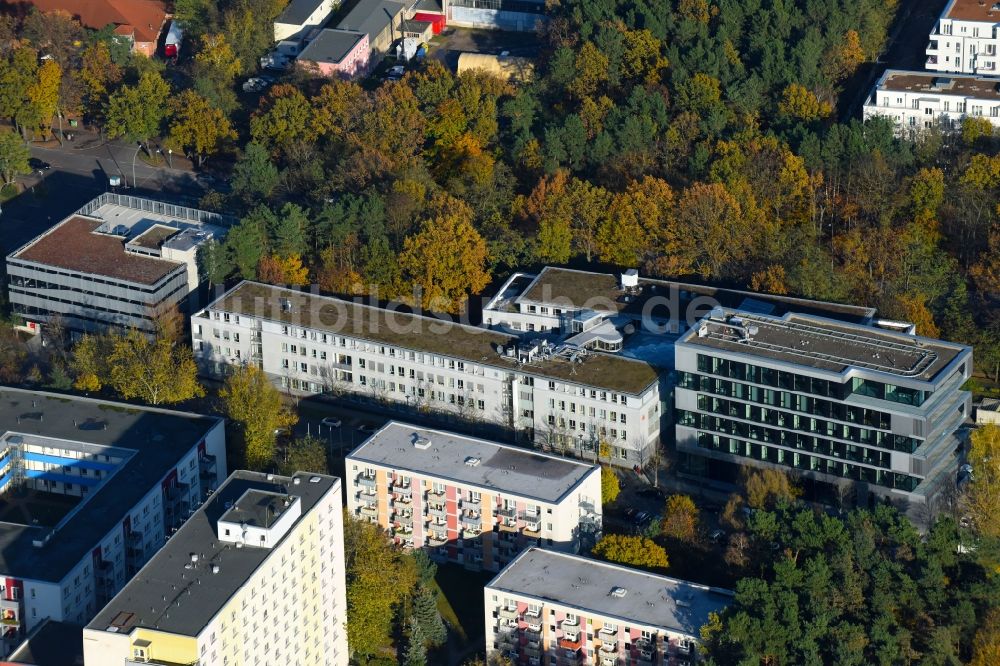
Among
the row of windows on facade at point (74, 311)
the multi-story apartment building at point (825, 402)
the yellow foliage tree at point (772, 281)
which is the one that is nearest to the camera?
the multi-story apartment building at point (825, 402)

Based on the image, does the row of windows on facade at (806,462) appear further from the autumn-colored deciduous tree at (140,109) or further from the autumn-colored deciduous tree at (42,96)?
the autumn-colored deciduous tree at (42,96)

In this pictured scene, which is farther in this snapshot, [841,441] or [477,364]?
[477,364]

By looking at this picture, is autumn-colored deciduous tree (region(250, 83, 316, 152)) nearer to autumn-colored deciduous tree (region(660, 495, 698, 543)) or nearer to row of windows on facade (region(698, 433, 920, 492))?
row of windows on facade (region(698, 433, 920, 492))

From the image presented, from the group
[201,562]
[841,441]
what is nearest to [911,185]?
[841,441]

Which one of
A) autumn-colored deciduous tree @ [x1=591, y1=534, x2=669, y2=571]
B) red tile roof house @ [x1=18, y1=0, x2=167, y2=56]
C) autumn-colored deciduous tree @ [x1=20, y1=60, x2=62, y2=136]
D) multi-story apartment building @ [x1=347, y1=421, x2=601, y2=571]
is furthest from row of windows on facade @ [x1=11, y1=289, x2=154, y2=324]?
autumn-colored deciduous tree @ [x1=591, y1=534, x2=669, y2=571]

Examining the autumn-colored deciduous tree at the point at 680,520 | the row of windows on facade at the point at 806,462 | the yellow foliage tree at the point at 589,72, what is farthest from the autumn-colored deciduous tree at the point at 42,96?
the autumn-colored deciduous tree at the point at 680,520

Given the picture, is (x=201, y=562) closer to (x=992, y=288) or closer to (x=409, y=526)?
(x=409, y=526)
